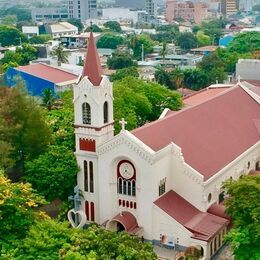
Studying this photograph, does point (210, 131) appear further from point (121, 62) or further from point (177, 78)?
point (121, 62)

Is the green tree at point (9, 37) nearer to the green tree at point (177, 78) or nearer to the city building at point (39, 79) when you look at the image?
the city building at point (39, 79)

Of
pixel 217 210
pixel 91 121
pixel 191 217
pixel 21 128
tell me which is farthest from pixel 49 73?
pixel 191 217

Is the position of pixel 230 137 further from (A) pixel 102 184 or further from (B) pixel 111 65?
(B) pixel 111 65

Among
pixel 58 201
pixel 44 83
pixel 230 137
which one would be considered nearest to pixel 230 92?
pixel 230 137

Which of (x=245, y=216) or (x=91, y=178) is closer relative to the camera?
(x=245, y=216)

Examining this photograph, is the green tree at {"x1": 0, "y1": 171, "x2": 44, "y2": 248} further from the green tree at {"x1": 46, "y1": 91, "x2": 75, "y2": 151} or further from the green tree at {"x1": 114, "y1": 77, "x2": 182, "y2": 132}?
the green tree at {"x1": 114, "y1": 77, "x2": 182, "y2": 132}

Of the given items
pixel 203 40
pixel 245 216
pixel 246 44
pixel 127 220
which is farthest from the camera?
pixel 203 40

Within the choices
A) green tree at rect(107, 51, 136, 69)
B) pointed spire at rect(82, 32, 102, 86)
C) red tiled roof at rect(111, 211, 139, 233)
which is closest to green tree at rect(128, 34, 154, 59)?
green tree at rect(107, 51, 136, 69)
